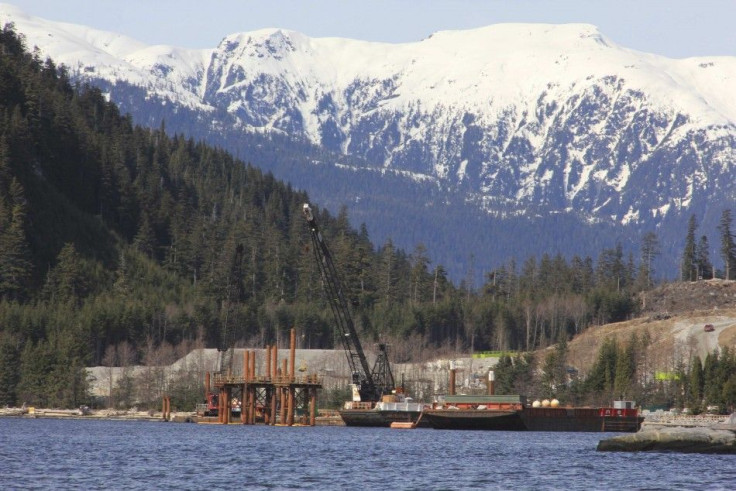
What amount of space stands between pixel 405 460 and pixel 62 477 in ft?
111

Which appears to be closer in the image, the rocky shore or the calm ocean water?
the calm ocean water

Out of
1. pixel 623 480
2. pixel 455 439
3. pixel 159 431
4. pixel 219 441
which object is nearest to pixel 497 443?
pixel 455 439

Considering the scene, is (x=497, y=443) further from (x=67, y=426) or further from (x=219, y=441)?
(x=67, y=426)

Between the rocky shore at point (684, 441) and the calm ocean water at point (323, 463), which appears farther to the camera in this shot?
the rocky shore at point (684, 441)

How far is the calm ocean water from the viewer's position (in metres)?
103

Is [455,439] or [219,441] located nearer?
[219,441]

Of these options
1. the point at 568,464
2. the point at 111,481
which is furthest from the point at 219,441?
the point at 111,481

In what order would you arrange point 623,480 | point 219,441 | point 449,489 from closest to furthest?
point 449,489, point 623,480, point 219,441

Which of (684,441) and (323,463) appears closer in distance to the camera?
(323,463)

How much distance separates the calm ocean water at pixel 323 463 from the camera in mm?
102812

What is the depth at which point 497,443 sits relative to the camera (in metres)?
160

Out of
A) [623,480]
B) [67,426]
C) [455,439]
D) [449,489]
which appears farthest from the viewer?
[67,426]

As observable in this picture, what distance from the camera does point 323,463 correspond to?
396 ft

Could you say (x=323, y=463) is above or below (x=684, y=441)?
below
